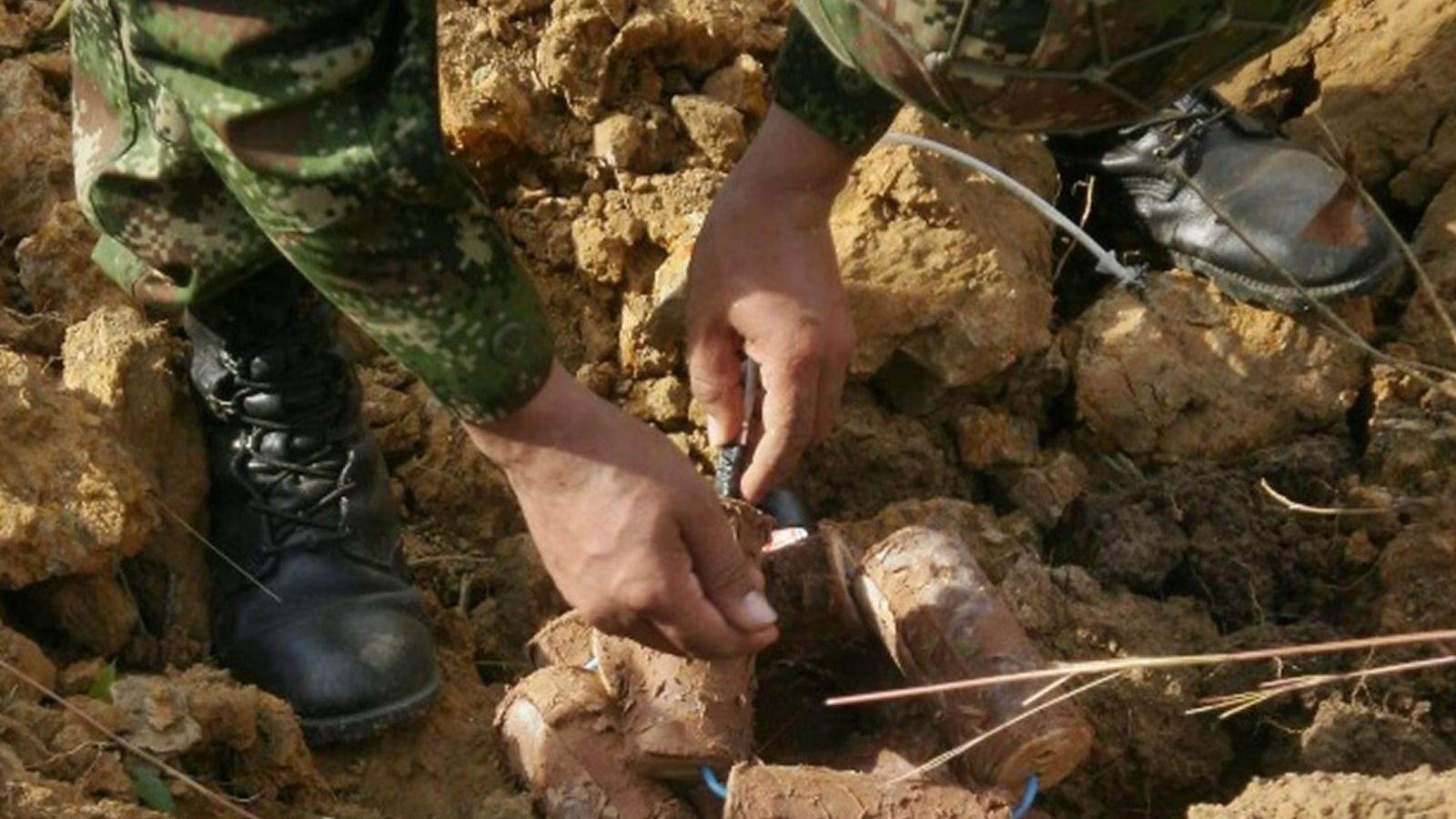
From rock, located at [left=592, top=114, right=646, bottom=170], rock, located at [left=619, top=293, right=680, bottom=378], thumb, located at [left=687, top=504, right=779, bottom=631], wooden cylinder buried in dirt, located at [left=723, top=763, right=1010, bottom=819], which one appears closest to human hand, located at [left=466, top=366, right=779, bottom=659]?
thumb, located at [left=687, top=504, right=779, bottom=631]

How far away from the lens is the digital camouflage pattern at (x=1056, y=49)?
1.88 metres

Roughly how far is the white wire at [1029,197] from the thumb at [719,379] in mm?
725

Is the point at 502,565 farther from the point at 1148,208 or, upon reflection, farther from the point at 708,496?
the point at 1148,208

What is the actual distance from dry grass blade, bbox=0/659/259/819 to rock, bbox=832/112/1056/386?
47.9 inches

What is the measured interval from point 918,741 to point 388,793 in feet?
2.38

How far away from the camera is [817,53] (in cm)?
265

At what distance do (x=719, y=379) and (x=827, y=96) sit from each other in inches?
15.4

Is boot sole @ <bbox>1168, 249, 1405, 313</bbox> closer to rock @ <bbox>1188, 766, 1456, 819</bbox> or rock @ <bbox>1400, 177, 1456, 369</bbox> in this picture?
rock @ <bbox>1400, 177, 1456, 369</bbox>

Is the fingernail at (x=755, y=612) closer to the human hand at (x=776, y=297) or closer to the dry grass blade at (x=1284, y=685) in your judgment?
the human hand at (x=776, y=297)

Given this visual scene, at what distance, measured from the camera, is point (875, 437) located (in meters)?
3.28

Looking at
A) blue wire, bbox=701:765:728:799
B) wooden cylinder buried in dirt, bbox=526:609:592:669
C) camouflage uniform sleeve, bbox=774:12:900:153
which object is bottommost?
blue wire, bbox=701:765:728:799

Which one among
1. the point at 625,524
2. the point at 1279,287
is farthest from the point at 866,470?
the point at 625,524

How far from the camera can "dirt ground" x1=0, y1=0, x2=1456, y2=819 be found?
9.12ft

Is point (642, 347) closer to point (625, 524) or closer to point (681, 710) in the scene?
point (681, 710)
